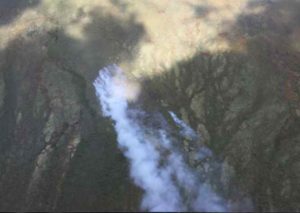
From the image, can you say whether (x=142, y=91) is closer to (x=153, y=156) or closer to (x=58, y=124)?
(x=153, y=156)

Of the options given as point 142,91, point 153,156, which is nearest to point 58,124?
point 142,91

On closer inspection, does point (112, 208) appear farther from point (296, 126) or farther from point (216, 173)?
point (296, 126)

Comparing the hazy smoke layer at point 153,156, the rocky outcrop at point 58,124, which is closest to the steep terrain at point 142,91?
the rocky outcrop at point 58,124

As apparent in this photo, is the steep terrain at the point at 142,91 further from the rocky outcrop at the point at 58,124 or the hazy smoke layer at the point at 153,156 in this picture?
the hazy smoke layer at the point at 153,156

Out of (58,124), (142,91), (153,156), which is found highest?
(142,91)

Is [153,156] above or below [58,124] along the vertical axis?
below

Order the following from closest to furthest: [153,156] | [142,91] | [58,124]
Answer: [153,156]
[58,124]
[142,91]

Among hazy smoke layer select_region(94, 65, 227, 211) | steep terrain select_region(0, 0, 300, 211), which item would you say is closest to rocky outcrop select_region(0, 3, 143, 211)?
steep terrain select_region(0, 0, 300, 211)

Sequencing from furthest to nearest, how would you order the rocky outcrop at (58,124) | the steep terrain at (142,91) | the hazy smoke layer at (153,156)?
the steep terrain at (142,91), the rocky outcrop at (58,124), the hazy smoke layer at (153,156)

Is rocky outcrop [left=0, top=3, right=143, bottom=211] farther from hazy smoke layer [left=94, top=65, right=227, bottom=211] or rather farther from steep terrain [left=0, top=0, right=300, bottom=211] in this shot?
hazy smoke layer [left=94, top=65, right=227, bottom=211]
